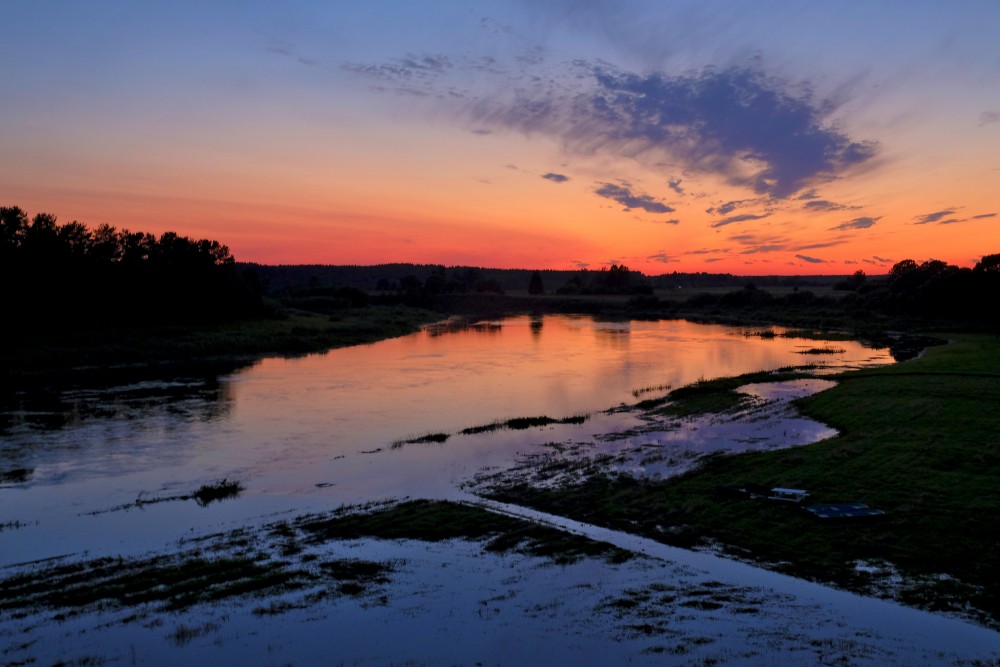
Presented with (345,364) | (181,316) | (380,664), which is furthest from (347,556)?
(181,316)

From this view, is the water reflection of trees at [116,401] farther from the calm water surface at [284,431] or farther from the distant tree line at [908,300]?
the distant tree line at [908,300]

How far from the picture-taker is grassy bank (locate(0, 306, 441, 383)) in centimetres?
5828

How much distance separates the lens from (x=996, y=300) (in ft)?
323

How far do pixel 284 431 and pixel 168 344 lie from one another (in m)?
39.0

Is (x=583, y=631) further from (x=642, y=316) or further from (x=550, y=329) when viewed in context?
(x=642, y=316)

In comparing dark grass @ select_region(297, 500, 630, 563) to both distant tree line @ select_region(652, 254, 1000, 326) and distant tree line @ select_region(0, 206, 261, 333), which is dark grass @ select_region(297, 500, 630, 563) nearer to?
distant tree line @ select_region(0, 206, 261, 333)

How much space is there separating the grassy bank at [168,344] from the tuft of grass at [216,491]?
120 feet

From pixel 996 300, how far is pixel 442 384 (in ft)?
291

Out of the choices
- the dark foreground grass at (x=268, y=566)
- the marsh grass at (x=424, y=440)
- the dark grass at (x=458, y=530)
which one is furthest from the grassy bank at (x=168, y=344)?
the dark grass at (x=458, y=530)

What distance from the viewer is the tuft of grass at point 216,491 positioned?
25.0m

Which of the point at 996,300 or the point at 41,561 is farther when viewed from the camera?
the point at 996,300

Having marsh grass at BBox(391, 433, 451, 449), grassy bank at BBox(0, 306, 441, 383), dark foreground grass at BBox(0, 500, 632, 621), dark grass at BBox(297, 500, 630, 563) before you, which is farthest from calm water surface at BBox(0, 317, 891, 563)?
grassy bank at BBox(0, 306, 441, 383)

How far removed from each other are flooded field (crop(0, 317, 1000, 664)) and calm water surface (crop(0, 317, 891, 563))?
0.54 ft

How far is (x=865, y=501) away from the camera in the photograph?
2111 centimetres
